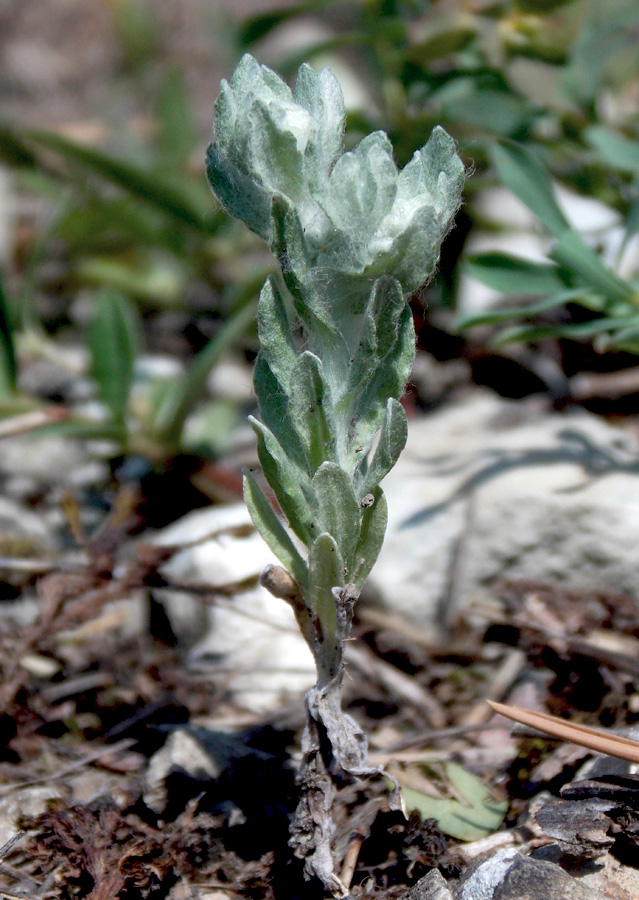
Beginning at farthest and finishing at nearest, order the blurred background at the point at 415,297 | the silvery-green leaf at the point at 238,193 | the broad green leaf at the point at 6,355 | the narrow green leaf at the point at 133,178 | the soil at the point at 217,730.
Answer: the narrow green leaf at the point at 133,178, the broad green leaf at the point at 6,355, the blurred background at the point at 415,297, the soil at the point at 217,730, the silvery-green leaf at the point at 238,193

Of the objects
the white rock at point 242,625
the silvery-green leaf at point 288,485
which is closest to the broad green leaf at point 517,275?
the white rock at point 242,625

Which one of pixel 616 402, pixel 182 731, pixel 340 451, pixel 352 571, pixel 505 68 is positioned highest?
pixel 505 68

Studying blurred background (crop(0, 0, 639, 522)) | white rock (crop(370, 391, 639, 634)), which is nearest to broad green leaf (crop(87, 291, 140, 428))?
blurred background (crop(0, 0, 639, 522))

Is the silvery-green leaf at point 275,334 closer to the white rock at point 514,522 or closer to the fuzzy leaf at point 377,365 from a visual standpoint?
the fuzzy leaf at point 377,365

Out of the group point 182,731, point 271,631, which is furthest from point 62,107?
point 182,731

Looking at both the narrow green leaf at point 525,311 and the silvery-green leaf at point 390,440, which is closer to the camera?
the silvery-green leaf at point 390,440

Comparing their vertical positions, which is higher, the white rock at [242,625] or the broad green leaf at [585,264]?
the broad green leaf at [585,264]

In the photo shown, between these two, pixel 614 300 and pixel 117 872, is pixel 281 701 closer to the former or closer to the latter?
pixel 117 872

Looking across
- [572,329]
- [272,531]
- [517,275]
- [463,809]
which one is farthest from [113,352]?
[463,809]
